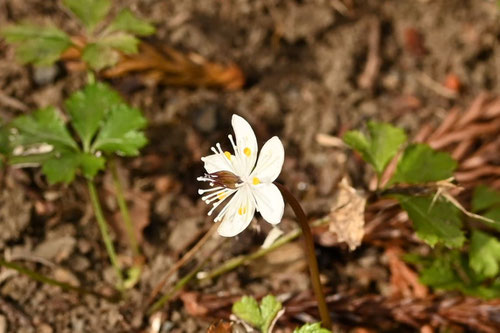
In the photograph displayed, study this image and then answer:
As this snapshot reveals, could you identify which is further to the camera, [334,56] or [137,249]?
[334,56]

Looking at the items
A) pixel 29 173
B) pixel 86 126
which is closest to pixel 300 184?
pixel 86 126

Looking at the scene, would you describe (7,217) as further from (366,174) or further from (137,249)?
(366,174)

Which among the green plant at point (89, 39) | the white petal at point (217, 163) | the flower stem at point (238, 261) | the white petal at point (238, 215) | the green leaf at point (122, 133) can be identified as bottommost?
the flower stem at point (238, 261)

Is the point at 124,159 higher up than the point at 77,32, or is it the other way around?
the point at 77,32

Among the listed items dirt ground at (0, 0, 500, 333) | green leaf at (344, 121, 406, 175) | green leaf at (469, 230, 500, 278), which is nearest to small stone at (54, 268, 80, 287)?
dirt ground at (0, 0, 500, 333)

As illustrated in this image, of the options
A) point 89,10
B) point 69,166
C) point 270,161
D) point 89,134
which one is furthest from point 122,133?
point 270,161

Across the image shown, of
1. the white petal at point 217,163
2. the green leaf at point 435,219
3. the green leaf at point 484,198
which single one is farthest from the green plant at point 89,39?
the green leaf at point 484,198

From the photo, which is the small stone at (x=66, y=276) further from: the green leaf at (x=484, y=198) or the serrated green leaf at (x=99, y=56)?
the green leaf at (x=484, y=198)
